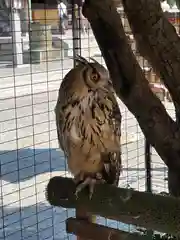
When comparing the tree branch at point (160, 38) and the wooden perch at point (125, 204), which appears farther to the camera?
the tree branch at point (160, 38)

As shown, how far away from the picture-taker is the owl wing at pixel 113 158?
1444 millimetres

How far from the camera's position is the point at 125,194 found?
1.24 metres

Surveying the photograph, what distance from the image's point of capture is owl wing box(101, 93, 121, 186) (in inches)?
56.9

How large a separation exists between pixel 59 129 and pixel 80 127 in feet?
0.34

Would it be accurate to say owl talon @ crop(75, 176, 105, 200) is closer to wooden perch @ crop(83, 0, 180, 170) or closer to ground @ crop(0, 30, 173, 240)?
wooden perch @ crop(83, 0, 180, 170)

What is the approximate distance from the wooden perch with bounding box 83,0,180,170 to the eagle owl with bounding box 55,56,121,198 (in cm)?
12

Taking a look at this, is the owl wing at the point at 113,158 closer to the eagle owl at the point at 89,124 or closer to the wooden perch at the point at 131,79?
the eagle owl at the point at 89,124

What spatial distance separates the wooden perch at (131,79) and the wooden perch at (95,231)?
1.21 feet

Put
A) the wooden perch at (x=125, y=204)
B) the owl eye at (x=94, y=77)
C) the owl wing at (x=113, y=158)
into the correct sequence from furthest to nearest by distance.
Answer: the owl wing at (x=113, y=158) < the owl eye at (x=94, y=77) < the wooden perch at (x=125, y=204)

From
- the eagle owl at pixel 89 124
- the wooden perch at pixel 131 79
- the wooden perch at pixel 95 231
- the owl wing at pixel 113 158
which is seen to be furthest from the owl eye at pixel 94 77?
the wooden perch at pixel 95 231

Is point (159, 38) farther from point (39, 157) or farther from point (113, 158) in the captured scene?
point (39, 157)

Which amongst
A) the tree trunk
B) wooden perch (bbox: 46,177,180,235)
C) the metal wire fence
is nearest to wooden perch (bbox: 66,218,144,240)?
wooden perch (bbox: 46,177,180,235)

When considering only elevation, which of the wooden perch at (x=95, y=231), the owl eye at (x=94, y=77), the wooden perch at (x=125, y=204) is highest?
the owl eye at (x=94, y=77)

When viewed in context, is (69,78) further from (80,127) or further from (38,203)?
(38,203)
